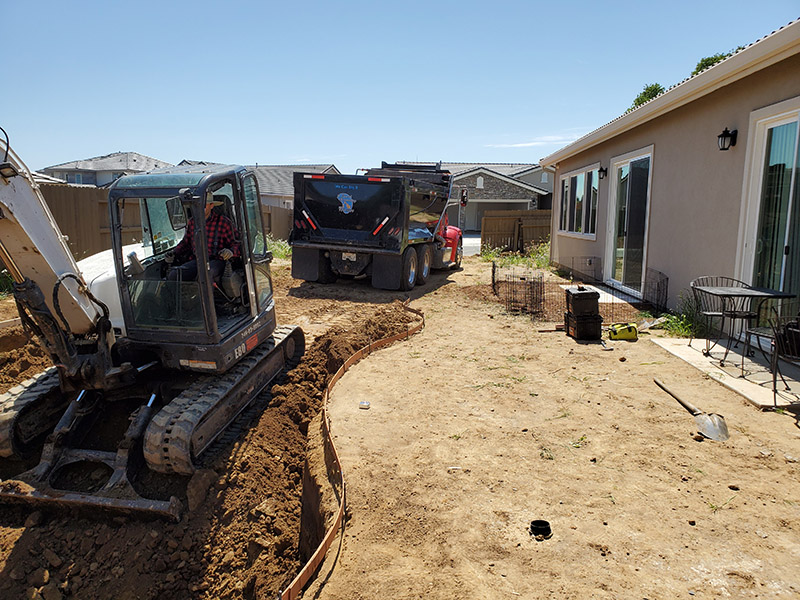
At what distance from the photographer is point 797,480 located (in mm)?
3822

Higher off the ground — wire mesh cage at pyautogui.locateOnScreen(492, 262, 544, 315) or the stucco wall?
the stucco wall

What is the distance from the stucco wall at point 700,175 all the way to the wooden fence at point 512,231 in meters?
11.3

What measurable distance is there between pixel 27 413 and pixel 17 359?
2.64m

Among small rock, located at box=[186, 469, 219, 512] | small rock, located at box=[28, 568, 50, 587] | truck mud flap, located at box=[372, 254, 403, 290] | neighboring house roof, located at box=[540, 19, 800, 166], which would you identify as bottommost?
small rock, located at box=[28, 568, 50, 587]

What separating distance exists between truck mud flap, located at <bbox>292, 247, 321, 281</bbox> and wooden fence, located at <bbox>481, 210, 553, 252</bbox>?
36.3ft

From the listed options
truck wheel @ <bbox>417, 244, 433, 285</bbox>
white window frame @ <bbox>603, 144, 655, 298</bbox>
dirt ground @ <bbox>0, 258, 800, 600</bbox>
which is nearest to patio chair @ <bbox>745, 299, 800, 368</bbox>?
dirt ground @ <bbox>0, 258, 800, 600</bbox>

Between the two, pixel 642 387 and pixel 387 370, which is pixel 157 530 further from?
pixel 642 387

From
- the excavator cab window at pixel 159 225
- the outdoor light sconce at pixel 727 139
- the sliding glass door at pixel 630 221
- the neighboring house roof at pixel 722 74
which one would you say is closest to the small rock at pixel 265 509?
the excavator cab window at pixel 159 225

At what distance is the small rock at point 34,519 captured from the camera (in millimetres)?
4133

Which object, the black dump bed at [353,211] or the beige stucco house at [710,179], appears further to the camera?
the black dump bed at [353,211]

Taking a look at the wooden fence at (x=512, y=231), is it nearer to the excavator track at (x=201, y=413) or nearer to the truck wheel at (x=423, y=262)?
the truck wheel at (x=423, y=262)

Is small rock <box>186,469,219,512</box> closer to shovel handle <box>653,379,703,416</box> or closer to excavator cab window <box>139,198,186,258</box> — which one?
excavator cab window <box>139,198,186,258</box>

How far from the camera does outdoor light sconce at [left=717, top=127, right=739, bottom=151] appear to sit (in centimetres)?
719

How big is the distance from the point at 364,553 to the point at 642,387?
12.2 feet
